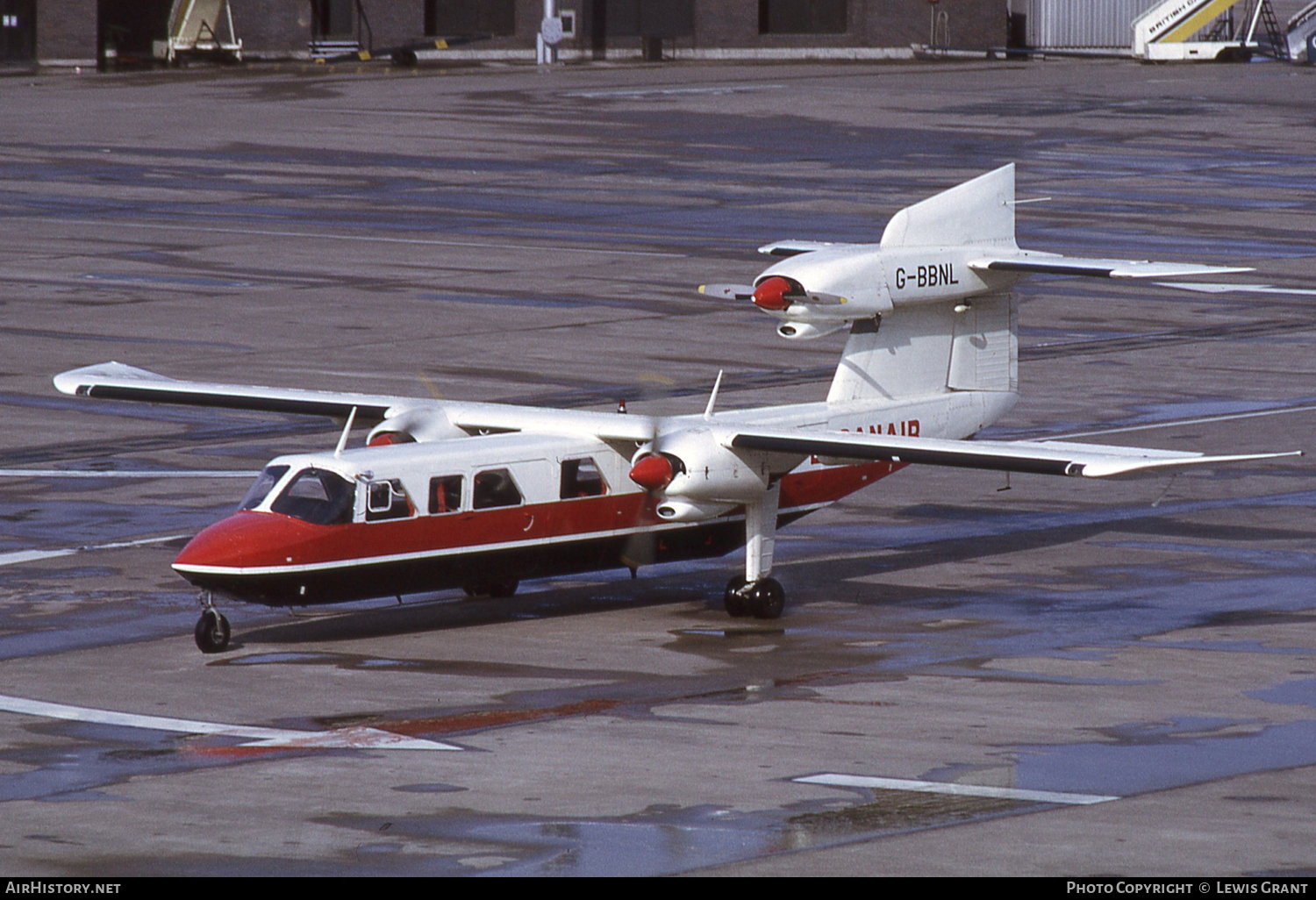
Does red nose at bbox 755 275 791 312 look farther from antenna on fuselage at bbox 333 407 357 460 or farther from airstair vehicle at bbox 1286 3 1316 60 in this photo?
airstair vehicle at bbox 1286 3 1316 60

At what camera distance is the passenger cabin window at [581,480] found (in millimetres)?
25625

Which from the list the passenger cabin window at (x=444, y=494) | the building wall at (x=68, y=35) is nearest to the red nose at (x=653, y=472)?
the passenger cabin window at (x=444, y=494)

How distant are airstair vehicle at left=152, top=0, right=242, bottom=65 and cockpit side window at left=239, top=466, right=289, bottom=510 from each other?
278 ft

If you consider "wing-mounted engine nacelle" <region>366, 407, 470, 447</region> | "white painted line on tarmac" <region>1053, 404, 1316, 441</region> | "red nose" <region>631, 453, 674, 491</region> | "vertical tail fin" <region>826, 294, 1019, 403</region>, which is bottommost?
"white painted line on tarmac" <region>1053, 404, 1316, 441</region>

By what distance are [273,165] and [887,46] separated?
46.6m

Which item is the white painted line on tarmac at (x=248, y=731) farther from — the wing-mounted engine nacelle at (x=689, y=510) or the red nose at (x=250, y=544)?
the wing-mounted engine nacelle at (x=689, y=510)

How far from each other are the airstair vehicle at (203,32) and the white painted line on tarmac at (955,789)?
301ft

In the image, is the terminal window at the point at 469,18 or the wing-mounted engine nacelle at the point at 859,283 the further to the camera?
the terminal window at the point at 469,18

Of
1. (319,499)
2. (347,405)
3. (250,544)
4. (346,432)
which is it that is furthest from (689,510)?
(250,544)

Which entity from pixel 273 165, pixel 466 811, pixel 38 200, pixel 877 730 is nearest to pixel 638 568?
pixel 877 730

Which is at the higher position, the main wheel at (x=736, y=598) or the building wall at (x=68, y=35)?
the building wall at (x=68, y=35)

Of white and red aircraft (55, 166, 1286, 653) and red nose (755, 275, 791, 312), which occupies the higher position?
red nose (755, 275, 791, 312)

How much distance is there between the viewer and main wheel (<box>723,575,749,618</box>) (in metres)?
26.0

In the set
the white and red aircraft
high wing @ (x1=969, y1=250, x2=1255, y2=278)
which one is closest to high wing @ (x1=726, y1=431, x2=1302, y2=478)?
the white and red aircraft
